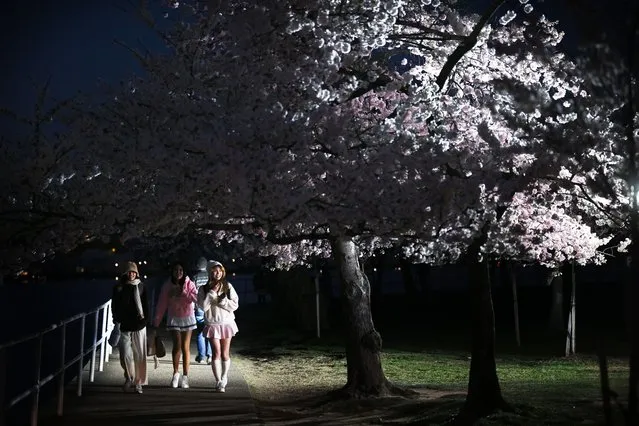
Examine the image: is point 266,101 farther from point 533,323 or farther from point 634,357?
point 533,323

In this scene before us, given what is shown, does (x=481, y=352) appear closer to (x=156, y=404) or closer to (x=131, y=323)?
(x=156, y=404)

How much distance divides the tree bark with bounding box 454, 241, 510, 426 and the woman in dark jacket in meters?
4.33

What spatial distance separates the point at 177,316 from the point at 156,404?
6.07ft

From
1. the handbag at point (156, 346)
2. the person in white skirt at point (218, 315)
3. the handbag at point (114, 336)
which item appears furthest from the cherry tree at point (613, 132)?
the handbag at point (114, 336)

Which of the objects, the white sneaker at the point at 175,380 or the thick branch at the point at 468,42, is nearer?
the thick branch at the point at 468,42

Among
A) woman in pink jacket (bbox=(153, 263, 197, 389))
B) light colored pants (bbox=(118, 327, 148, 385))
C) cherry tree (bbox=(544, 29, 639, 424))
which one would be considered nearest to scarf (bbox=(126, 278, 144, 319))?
light colored pants (bbox=(118, 327, 148, 385))

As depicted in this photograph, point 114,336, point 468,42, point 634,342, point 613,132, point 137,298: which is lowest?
point 114,336

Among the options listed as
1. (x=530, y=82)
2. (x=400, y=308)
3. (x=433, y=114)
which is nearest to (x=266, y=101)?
(x=433, y=114)

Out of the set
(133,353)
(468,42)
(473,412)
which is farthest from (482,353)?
(133,353)

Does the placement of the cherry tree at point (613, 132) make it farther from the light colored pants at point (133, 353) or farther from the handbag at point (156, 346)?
the handbag at point (156, 346)

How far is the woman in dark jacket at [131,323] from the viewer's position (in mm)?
11305

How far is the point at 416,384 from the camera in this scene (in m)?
14.0

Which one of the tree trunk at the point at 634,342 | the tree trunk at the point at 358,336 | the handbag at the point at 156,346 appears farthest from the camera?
the handbag at the point at 156,346

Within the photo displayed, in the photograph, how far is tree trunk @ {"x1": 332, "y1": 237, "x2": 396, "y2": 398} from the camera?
473 inches
